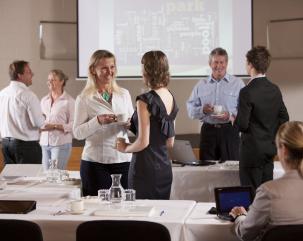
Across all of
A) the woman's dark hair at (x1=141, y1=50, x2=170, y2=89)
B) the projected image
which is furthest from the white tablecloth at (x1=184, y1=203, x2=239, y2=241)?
the projected image

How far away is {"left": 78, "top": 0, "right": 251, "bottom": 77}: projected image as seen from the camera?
7086mm

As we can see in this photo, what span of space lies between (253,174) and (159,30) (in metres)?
3.24

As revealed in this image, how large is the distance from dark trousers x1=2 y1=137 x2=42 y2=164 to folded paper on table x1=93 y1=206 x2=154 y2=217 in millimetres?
2964

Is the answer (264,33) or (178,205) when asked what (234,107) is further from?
(178,205)

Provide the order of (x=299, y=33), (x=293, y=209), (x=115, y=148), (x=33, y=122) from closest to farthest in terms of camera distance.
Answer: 1. (x=293, y=209)
2. (x=115, y=148)
3. (x=33, y=122)
4. (x=299, y=33)

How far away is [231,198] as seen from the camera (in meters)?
2.90

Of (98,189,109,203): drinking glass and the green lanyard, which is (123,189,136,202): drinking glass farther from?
the green lanyard

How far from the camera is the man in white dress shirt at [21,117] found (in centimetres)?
576

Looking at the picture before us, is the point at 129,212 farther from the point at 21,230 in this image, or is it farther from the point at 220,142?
the point at 220,142

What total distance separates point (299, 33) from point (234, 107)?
175 centimetres

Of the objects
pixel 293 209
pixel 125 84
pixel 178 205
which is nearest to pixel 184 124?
pixel 125 84

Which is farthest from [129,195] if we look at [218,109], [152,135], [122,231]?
[218,109]

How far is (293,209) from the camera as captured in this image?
8.02 feet

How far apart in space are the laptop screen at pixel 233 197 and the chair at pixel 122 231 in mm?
519
